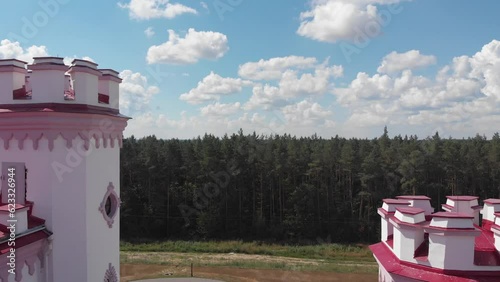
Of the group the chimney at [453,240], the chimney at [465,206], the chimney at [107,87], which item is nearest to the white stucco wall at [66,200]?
the chimney at [107,87]

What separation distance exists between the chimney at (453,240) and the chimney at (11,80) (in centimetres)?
869

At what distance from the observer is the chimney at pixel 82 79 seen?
7441mm

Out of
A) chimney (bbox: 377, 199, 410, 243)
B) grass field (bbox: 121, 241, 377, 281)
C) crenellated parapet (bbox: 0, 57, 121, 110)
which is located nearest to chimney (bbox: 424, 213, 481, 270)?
chimney (bbox: 377, 199, 410, 243)

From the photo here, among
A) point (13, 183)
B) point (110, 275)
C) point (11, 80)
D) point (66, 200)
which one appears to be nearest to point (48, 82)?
point (11, 80)

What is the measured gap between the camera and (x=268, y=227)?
156ft

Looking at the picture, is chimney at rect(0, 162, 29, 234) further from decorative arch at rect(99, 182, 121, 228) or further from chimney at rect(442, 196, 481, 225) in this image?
chimney at rect(442, 196, 481, 225)

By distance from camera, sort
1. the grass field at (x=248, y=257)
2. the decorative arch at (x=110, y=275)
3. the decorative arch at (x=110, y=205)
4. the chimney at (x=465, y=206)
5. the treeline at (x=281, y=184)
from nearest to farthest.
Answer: the decorative arch at (x=110, y=205) → the decorative arch at (x=110, y=275) → the chimney at (x=465, y=206) → the grass field at (x=248, y=257) → the treeline at (x=281, y=184)

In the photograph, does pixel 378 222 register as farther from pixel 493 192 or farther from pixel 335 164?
pixel 493 192

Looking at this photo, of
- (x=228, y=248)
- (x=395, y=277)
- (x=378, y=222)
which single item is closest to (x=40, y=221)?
(x=395, y=277)

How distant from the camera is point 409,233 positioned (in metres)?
9.23

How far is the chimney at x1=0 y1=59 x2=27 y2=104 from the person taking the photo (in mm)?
7406

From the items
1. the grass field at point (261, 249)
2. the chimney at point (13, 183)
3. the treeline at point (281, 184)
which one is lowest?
the grass field at point (261, 249)

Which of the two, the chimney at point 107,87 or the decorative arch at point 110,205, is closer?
the decorative arch at point 110,205

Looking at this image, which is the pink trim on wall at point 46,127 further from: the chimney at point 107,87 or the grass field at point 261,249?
the grass field at point 261,249
